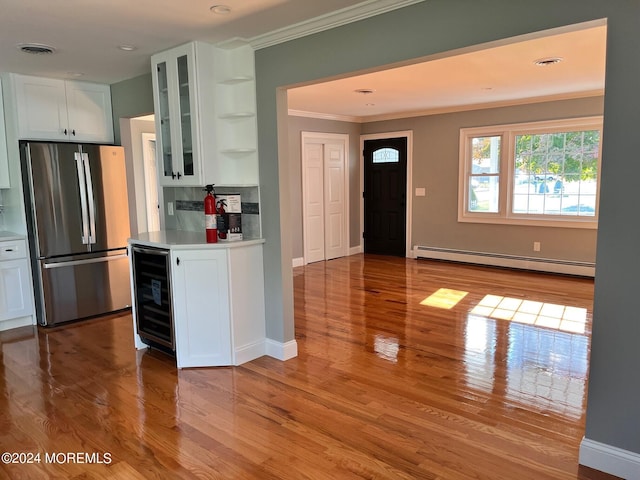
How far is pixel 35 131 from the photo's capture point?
4426 millimetres

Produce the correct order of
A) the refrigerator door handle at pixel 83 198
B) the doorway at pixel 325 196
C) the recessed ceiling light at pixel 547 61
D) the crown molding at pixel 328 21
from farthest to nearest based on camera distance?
the doorway at pixel 325 196 → the refrigerator door handle at pixel 83 198 → the recessed ceiling light at pixel 547 61 → the crown molding at pixel 328 21

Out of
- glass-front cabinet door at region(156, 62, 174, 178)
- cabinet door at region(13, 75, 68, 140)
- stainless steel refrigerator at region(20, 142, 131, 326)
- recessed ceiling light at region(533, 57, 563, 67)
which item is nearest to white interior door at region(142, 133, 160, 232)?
stainless steel refrigerator at region(20, 142, 131, 326)

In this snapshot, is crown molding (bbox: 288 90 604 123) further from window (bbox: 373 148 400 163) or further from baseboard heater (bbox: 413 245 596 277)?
baseboard heater (bbox: 413 245 596 277)

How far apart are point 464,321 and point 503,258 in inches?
113

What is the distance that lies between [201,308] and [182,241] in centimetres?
53

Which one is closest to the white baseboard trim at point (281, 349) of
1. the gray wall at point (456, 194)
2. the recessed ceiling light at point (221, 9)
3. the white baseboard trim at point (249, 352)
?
the white baseboard trim at point (249, 352)

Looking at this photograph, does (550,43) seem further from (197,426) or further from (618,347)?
(197,426)

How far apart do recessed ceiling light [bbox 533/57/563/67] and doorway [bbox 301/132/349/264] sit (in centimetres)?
370

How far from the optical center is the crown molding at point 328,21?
2.62m

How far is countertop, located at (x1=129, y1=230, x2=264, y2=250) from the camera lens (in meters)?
3.35

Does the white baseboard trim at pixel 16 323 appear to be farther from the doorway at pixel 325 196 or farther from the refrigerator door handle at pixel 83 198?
the doorway at pixel 325 196

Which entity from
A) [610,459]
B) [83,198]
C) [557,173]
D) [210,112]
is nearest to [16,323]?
[83,198]

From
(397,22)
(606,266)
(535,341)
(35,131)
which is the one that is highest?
(397,22)

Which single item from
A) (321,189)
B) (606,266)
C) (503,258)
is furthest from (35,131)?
(503,258)
